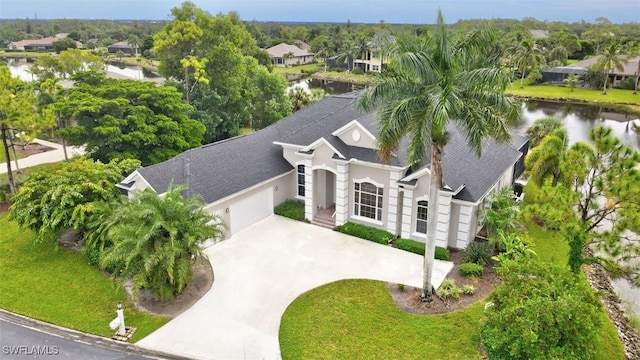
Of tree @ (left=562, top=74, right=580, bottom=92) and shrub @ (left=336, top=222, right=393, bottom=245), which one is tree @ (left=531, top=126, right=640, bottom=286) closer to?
shrub @ (left=336, top=222, right=393, bottom=245)

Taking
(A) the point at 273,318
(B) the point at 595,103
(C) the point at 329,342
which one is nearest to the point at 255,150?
(A) the point at 273,318

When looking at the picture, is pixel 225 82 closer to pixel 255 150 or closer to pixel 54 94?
pixel 54 94

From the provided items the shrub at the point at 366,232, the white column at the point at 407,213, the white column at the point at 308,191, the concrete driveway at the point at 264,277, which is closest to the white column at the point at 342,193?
the shrub at the point at 366,232

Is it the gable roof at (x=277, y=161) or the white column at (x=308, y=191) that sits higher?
the gable roof at (x=277, y=161)

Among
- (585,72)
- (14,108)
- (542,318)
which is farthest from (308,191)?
(585,72)

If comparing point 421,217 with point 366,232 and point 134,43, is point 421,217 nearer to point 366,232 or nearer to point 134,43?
point 366,232

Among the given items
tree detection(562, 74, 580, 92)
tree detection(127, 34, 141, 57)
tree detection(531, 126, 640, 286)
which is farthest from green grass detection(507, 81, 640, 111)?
tree detection(127, 34, 141, 57)

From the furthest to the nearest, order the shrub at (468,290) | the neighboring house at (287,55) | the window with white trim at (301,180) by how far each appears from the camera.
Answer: the neighboring house at (287,55) → the window with white trim at (301,180) → the shrub at (468,290)

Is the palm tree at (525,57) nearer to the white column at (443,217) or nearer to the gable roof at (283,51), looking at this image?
the gable roof at (283,51)
